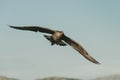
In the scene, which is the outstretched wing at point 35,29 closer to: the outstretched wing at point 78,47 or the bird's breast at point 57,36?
the bird's breast at point 57,36

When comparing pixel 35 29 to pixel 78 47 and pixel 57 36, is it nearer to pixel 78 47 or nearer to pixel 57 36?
pixel 57 36

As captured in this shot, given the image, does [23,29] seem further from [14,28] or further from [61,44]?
[61,44]

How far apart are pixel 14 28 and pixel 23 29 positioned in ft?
4.92

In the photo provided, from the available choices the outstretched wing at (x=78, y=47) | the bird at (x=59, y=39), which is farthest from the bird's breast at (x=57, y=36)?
the outstretched wing at (x=78, y=47)

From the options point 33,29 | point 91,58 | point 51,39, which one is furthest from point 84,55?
point 33,29

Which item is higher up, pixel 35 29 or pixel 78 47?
pixel 35 29

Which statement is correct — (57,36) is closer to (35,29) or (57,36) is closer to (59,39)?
(59,39)

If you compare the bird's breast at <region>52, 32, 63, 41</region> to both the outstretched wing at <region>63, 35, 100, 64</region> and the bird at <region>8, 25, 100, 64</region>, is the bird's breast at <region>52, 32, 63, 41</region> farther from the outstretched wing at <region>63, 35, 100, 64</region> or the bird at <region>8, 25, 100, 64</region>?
the outstretched wing at <region>63, 35, 100, 64</region>

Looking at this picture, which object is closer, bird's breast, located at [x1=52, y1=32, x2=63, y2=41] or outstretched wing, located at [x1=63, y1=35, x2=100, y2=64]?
bird's breast, located at [x1=52, y1=32, x2=63, y2=41]

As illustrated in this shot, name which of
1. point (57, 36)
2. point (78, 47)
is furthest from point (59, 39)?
point (78, 47)

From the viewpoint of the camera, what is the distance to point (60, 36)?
52.2 m

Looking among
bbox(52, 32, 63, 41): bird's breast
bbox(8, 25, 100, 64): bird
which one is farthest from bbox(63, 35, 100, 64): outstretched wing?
bbox(52, 32, 63, 41): bird's breast

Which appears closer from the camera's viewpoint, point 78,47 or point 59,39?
point 59,39

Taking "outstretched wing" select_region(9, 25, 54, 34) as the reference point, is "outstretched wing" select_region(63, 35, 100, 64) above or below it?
below
